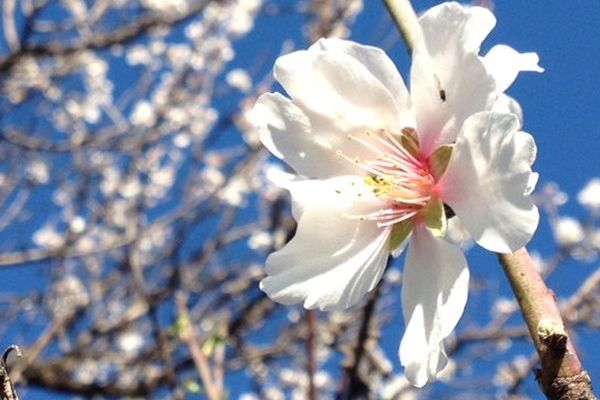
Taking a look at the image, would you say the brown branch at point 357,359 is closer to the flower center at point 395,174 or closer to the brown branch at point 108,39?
the flower center at point 395,174

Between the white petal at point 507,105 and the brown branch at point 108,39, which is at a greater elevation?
the white petal at point 507,105

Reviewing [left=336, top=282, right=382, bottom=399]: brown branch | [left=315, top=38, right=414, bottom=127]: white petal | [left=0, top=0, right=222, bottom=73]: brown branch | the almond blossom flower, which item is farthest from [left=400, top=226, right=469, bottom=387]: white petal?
[left=0, top=0, right=222, bottom=73]: brown branch

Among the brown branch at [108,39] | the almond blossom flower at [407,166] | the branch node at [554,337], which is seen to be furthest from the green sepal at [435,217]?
the brown branch at [108,39]

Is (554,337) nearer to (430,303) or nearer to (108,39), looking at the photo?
(430,303)

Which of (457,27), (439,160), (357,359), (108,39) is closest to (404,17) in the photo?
(457,27)

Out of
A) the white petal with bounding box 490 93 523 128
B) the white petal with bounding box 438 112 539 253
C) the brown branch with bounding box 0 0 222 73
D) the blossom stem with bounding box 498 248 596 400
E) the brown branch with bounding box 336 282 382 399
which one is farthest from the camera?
the brown branch with bounding box 0 0 222 73

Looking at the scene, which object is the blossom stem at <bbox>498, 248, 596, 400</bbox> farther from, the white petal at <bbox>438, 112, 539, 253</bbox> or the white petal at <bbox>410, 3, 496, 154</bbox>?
the white petal at <bbox>410, 3, 496, 154</bbox>
